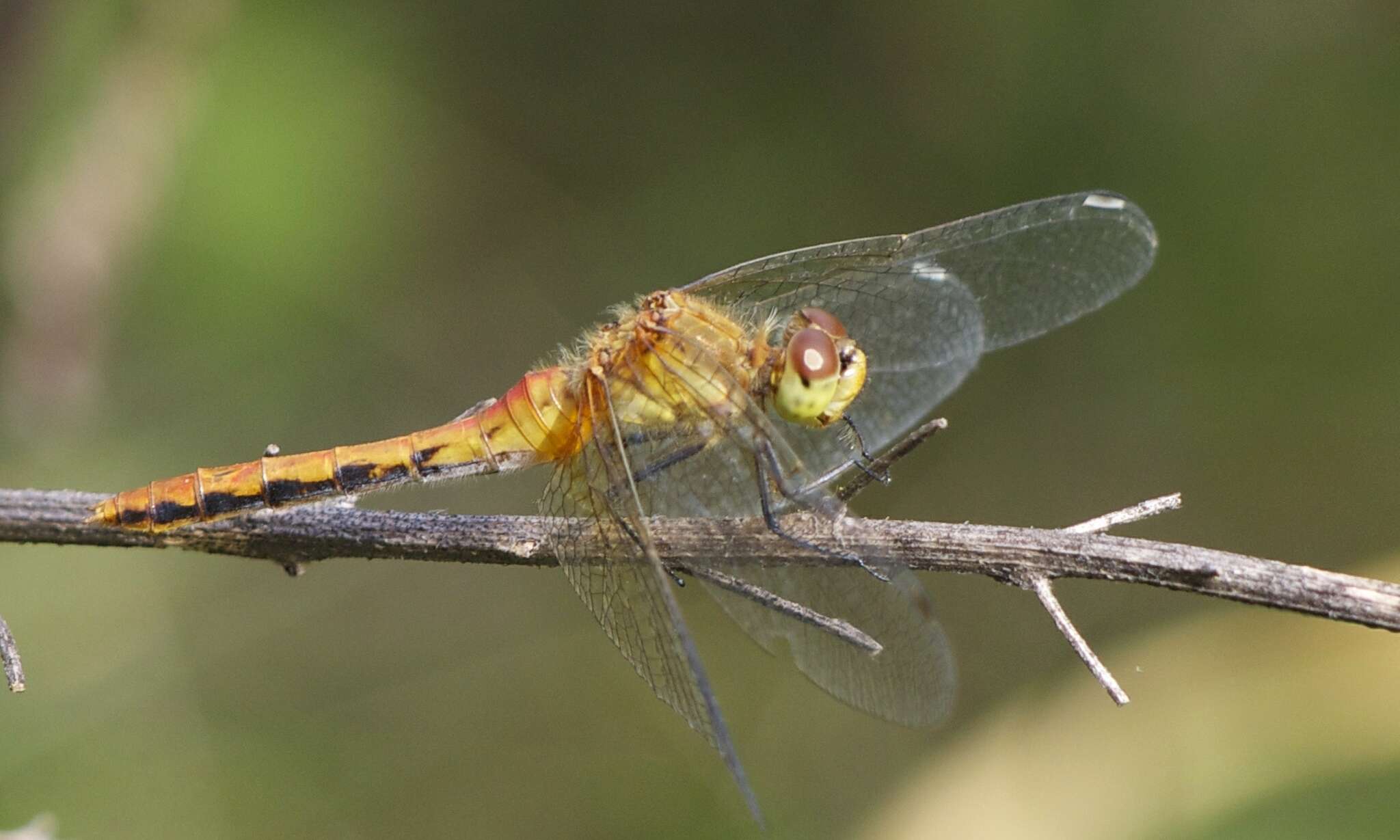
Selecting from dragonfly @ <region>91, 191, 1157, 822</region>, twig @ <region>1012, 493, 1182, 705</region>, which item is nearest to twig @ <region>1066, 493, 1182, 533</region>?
twig @ <region>1012, 493, 1182, 705</region>

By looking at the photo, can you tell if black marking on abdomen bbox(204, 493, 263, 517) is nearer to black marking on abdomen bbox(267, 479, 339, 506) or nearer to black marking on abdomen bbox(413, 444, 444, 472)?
black marking on abdomen bbox(267, 479, 339, 506)

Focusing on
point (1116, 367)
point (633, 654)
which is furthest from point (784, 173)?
point (633, 654)

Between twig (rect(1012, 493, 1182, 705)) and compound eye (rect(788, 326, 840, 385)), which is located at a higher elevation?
compound eye (rect(788, 326, 840, 385))

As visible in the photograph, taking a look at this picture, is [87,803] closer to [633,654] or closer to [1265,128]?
[633,654]

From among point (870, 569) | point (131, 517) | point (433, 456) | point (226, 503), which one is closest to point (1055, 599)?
point (870, 569)

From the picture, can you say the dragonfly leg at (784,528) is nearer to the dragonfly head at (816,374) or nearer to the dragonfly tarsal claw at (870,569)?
the dragonfly tarsal claw at (870,569)

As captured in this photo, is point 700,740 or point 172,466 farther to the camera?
point 172,466
